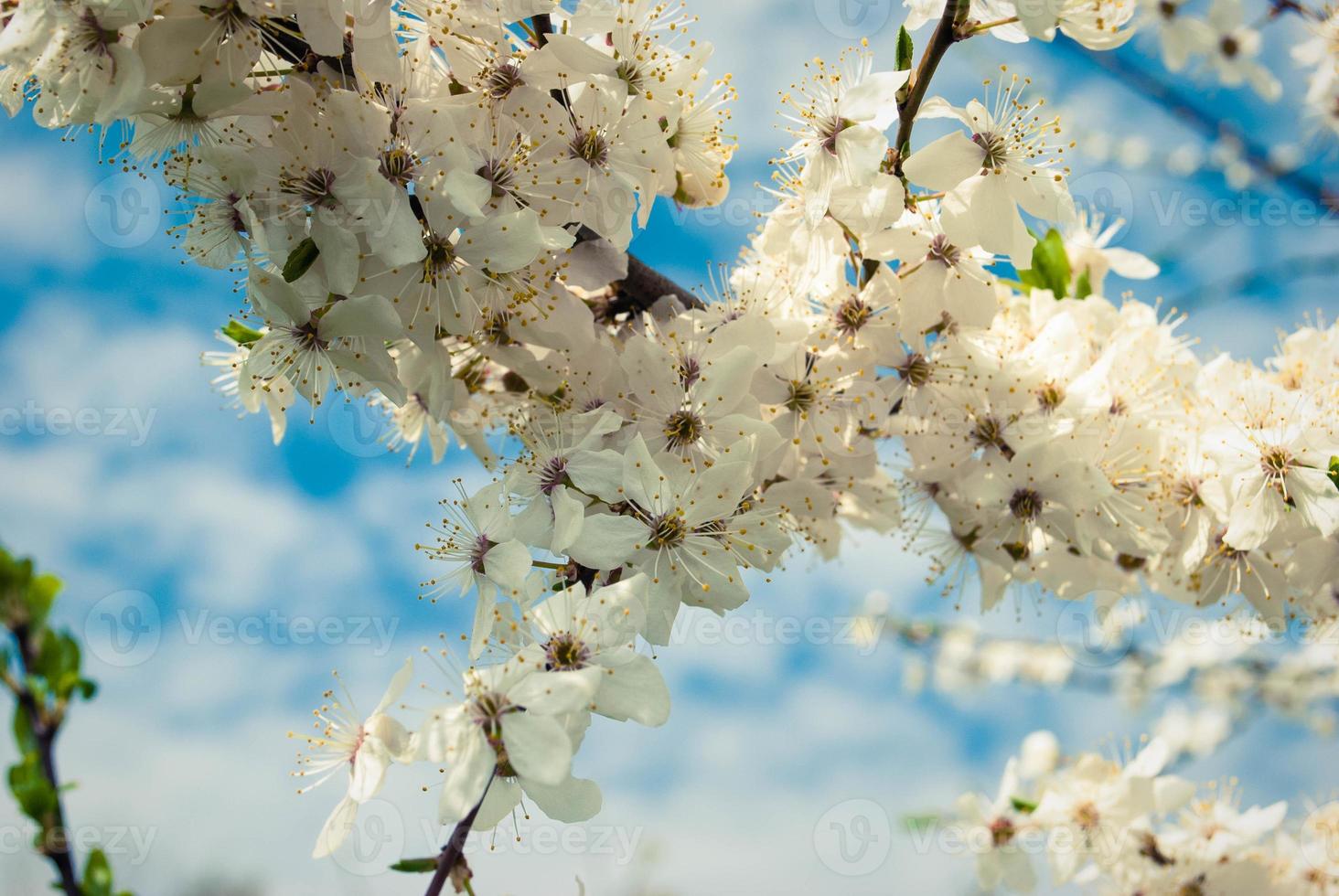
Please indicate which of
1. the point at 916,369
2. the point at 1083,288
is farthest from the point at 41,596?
the point at 1083,288

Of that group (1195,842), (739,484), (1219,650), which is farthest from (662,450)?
(1219,650)

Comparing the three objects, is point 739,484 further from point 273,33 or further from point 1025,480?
point 273,33

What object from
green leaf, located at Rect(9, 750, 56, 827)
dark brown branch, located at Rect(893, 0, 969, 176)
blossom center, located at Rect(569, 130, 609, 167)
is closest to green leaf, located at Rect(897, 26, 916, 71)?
dark brown branch, located at Rect(893, 0, 969, 176)

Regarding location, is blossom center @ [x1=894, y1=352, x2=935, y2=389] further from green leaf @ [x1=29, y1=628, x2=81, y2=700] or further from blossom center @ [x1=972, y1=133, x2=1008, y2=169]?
green leaf @ [x1=29, y1=628, x2=81, y2=700]

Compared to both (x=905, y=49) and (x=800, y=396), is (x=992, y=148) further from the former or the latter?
(x=800, y=396)

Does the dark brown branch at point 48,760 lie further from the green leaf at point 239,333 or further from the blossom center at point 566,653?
the green leaf at point 239,333

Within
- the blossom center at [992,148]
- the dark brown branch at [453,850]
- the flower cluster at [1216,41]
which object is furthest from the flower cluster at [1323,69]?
the dark brown branch at [453,850]
